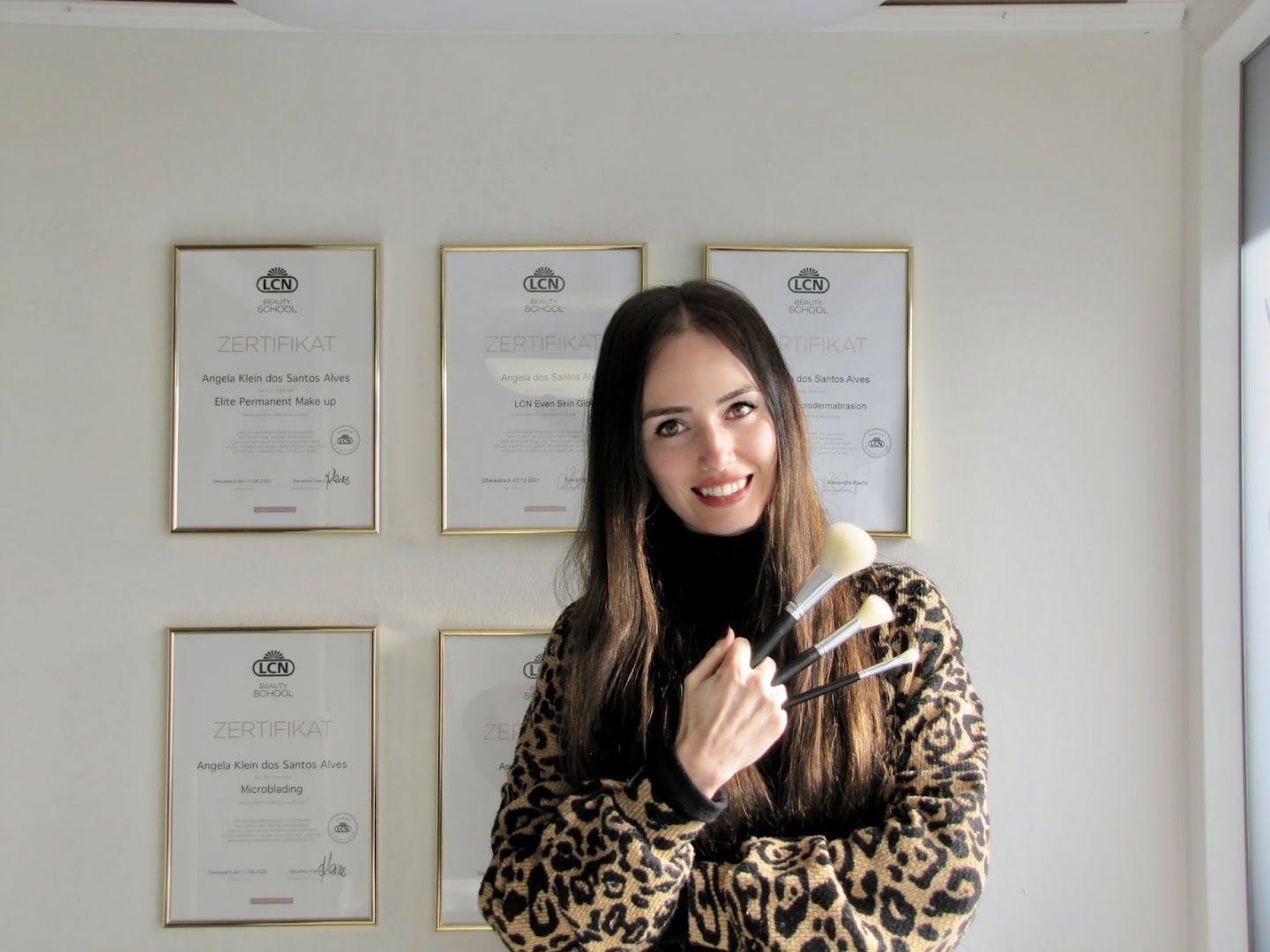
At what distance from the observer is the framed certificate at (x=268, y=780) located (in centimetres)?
185

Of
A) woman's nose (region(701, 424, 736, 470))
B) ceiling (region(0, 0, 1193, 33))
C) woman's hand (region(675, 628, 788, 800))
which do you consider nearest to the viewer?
woman's hand (region(675, 628, 788, 800))

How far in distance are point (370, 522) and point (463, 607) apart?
0.22 m

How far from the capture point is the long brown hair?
1.12 meters

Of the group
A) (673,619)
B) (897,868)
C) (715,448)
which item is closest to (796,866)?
(897,868)

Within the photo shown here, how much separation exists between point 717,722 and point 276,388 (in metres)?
1.19

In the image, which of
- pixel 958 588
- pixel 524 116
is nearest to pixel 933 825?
pixel 958 588

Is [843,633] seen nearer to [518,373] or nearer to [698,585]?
[698,585]

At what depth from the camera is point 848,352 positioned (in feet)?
6.19

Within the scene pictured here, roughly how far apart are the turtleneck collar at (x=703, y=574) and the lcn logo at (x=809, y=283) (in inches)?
30.9

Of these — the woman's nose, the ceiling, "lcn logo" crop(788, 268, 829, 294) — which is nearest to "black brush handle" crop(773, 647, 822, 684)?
the woman's nose

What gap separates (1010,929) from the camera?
1856 mm

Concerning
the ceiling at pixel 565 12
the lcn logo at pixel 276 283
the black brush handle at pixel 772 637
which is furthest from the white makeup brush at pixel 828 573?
the lcn logo at pixel 276 283

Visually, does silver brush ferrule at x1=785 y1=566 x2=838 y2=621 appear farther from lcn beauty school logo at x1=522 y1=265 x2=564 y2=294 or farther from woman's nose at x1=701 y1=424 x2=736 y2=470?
lcn beauty school logo at x1=522 y1=265 x2=564 y2=294

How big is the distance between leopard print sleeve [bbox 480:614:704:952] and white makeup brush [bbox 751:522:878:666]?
0.18m
